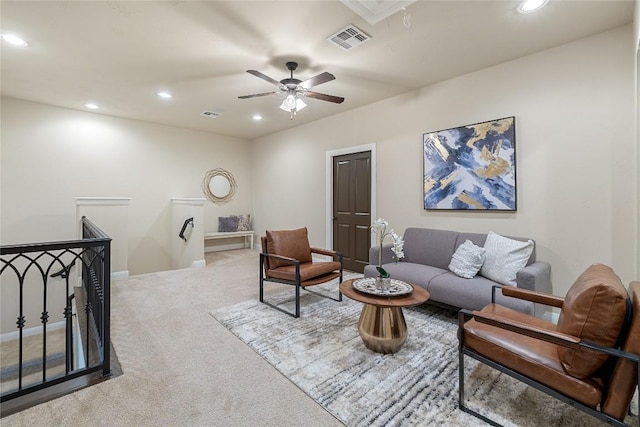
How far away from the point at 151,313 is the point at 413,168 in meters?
3.85

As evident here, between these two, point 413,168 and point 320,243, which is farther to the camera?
point 320,243

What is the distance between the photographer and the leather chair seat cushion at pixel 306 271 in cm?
317

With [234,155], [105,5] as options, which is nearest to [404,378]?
[105,5]

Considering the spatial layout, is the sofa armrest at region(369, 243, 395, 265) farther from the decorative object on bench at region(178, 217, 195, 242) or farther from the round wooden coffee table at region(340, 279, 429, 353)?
the decorative object on bench at region(178, 217, 195, 242)

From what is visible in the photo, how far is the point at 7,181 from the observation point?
4598 mm

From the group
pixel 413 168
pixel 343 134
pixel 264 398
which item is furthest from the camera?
pixel 343 134

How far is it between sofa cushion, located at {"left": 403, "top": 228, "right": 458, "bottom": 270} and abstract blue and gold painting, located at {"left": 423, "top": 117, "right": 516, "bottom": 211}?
402mm

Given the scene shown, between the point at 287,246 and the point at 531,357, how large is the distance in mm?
2611

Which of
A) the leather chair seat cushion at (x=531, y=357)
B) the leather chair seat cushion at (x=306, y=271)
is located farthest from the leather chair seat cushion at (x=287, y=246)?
the leather chair seat cushion at (x=531, y=357)

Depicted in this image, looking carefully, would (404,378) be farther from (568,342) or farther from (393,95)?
(393,95)

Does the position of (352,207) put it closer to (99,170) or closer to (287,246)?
(287,246)

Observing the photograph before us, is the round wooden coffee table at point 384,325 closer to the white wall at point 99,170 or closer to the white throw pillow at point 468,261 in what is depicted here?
the white throw pillow at point 468,261

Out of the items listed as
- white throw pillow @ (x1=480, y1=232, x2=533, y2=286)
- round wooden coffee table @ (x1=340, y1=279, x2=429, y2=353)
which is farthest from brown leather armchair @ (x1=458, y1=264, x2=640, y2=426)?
white throw pillow @ (x1=480, y1=232, x2=533, y2=286)

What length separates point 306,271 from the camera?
10.6ft
